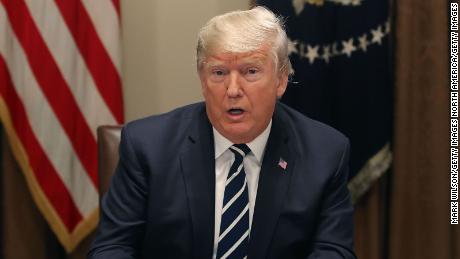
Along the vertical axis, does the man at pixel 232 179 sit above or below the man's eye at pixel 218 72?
below

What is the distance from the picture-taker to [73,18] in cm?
309

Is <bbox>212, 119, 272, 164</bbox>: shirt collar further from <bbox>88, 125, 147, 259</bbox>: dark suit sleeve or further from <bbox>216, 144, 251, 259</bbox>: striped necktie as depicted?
<bbox>88, 125, 147, 259</bbox>: dark suit sleeve

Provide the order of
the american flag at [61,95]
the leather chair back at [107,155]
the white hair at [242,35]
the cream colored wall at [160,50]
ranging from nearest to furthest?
the white hair at [242,35], the leather chair back at [107,155], the american flag at [61,95], the cream colored wall at [160,50]

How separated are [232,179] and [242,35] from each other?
44cm

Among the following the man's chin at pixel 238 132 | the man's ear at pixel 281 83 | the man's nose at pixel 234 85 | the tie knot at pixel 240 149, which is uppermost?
the man's nose at pixel 234 85

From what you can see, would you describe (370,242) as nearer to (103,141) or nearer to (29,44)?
(103,141)

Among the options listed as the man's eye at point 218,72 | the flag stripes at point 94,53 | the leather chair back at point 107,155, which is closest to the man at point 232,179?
the man's eye at point 218,72

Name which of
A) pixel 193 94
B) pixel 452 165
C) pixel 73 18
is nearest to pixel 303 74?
pixel 193 94

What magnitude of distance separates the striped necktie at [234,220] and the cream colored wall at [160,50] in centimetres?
159

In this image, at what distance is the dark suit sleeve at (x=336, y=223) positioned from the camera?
1944 mm

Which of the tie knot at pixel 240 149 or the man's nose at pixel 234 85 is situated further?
the tie knot at pixel 240 149

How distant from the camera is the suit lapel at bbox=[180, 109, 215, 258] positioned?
1.94 m

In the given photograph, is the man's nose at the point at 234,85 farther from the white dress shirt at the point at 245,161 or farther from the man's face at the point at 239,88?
the white dress shirt at the point at 245,161

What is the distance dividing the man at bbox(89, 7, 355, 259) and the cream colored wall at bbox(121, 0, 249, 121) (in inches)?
55.6
